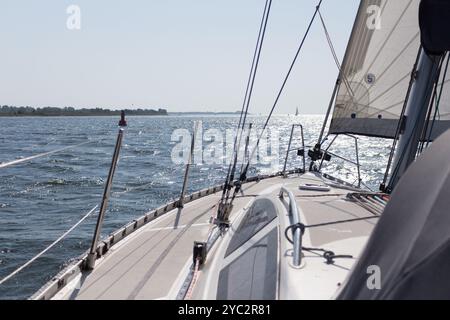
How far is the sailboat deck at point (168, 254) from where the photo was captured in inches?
108

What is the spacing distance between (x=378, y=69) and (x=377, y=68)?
24 millimetres

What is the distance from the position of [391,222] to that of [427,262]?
16 cm

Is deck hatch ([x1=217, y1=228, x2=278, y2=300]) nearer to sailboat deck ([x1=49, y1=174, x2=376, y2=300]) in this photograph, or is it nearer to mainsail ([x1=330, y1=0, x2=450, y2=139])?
sailboat deck ([x1=49, y1=174, x2=376, y2=300])

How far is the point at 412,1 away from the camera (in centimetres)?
674

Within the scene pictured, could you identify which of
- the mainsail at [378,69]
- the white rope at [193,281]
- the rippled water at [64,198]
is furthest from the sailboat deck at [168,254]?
the mainsail at [378,69]

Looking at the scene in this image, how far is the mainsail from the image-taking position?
6.92 metres

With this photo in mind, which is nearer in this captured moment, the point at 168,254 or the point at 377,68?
the point at 168,254

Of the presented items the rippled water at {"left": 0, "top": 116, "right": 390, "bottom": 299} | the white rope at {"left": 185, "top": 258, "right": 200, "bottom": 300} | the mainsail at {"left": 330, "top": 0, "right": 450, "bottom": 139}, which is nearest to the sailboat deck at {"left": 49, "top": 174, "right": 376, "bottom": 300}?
the white rope at {"left": 185, "top": 258, "right": 200, "bottom": 300}

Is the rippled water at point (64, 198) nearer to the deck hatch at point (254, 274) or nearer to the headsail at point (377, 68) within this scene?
the deck hatch at point (254, 274)

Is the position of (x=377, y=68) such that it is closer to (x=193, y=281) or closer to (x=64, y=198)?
(x=193, y=281)

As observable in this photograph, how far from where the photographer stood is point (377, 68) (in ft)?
24.4

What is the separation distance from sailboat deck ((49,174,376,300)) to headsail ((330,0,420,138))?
120 inches

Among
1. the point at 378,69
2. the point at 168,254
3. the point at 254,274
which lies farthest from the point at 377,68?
the point at 254,274

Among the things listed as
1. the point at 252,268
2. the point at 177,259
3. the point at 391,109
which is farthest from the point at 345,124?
the point at 252,268
